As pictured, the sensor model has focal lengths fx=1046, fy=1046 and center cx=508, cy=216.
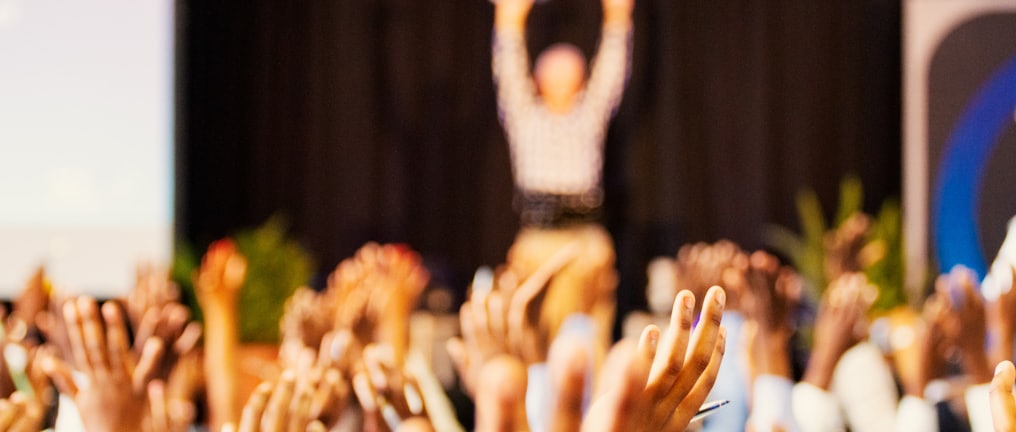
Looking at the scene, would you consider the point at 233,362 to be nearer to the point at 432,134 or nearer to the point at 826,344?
the point at 826,344

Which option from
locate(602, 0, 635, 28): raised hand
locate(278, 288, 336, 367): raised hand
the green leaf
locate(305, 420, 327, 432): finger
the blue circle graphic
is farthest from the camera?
locate(602, 0, 635, 28): raised hand

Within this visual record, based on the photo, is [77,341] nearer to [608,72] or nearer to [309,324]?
[309,324]

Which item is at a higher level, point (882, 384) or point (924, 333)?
point (924, 333)

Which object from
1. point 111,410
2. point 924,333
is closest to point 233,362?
point 111,410

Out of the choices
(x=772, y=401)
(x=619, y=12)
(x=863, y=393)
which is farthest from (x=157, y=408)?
(x=619, y=12)

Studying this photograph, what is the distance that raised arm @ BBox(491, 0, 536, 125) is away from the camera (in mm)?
5910

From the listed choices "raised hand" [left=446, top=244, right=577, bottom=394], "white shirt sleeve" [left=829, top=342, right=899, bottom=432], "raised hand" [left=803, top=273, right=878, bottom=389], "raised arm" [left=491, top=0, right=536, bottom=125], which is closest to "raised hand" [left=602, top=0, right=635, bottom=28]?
"raised arm" [left=491, top=0, right=536, bottom=125]

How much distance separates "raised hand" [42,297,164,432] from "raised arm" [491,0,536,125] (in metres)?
4.64

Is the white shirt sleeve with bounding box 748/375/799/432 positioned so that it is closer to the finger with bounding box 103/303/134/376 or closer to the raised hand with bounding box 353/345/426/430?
the raised hand with bounding box 353/345/426/430

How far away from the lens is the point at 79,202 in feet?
15.2

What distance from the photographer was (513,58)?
5.93 meters

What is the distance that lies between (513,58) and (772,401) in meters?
4.36

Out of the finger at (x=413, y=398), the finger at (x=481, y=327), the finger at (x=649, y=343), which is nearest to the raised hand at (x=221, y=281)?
the finger at (x=481, y=327)

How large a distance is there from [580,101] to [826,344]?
414 centimetres
